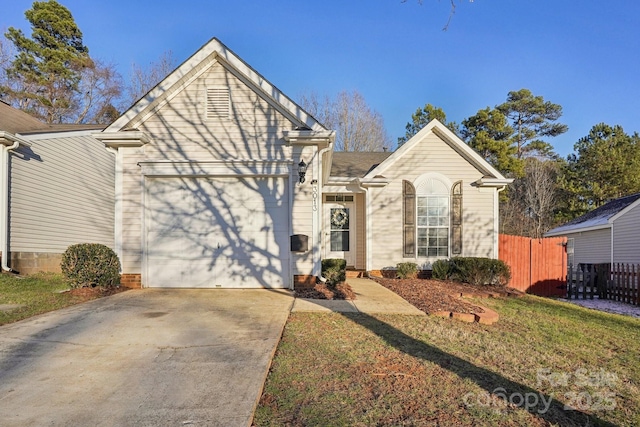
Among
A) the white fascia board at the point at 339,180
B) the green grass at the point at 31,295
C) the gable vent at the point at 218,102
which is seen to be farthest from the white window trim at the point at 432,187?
the green grass at the point at 31,295

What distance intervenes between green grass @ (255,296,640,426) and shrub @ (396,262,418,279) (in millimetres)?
5369

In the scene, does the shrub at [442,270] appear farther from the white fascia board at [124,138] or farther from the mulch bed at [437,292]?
the white fascia board at [124,138]

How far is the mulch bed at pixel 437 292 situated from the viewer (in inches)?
284

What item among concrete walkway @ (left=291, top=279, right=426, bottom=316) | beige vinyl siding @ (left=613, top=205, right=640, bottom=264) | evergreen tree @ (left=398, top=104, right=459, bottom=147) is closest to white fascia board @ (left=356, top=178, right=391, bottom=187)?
concrete walkway @ (left=291, top=279, right=426, bottom=316)

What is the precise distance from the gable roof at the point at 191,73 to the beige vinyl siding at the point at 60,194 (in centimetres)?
520

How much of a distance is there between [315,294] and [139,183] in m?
4.42

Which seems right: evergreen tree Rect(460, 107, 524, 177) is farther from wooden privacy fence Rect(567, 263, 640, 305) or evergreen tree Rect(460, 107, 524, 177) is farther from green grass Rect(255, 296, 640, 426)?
green grass Rect(255, 296, 640, 426)

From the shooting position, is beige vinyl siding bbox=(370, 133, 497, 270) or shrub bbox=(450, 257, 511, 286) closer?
shrub bbox=(450, 257, 511, 286)

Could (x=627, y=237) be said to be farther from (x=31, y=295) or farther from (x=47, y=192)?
(x=47, y=192)

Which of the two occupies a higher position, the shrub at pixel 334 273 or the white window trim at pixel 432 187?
the white window trim at pixel 432 187

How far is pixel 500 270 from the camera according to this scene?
37.6 feet

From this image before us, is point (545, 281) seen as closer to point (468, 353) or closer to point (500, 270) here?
point (500, 270)

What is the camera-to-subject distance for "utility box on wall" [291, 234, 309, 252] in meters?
8.26

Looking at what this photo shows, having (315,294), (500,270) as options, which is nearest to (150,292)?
(315,294)
